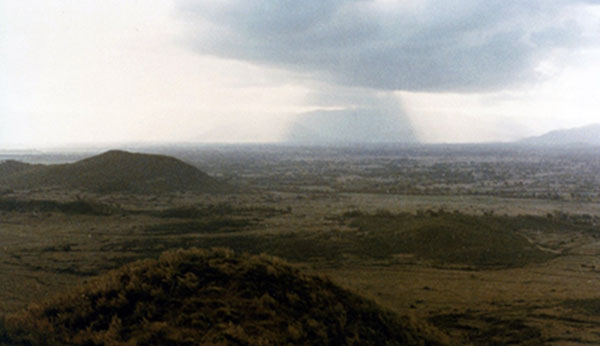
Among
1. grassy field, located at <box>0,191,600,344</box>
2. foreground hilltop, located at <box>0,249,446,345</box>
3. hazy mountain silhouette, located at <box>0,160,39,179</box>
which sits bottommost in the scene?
grassy field, located at <box>0,191,600,344</box>

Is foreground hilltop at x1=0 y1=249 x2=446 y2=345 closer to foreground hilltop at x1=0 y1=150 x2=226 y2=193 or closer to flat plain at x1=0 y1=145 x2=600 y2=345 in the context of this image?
flat plain at x1=0 y1=145 x2=600 y2=345

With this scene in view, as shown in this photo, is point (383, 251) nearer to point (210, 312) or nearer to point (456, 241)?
point (456, 241)

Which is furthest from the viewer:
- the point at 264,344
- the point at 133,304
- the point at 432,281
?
the point at 432,281

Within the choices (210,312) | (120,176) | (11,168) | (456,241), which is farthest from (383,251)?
(11,168)

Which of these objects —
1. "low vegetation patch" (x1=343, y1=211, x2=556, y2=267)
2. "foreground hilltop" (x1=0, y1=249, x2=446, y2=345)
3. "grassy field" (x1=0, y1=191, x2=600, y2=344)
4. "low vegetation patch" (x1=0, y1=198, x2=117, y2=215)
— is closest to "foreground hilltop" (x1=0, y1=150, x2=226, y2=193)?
"grassy field" (x1=0, y1=191, x2=600, y2=344)

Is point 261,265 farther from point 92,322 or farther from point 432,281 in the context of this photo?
point 432,281

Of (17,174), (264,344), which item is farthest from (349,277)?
(17,174)
